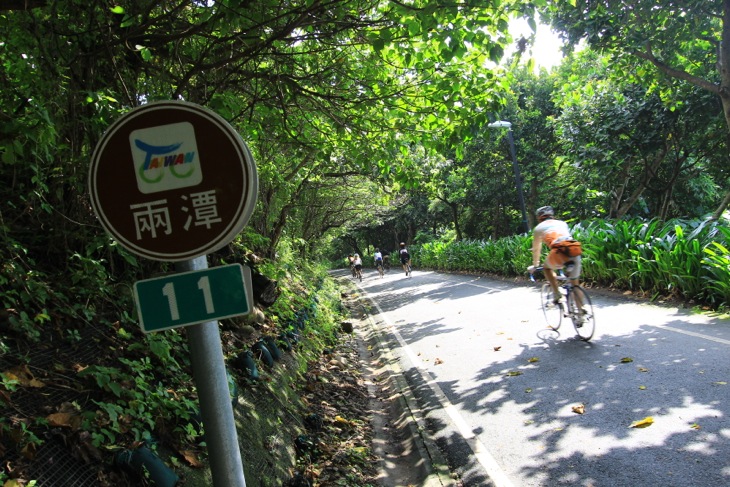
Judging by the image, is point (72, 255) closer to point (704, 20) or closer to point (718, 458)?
point (718, 458)

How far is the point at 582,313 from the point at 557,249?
99cm

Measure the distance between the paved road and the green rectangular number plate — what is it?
2956 millimetres

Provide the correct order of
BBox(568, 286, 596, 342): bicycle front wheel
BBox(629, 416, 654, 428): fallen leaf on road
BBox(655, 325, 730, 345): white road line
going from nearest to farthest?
BBox(629, 416, 654, 428): fallen leaf on road, BBox(655, 325, 730, 345): white road line, BBox(568, 286, 596, 342): bicycle front wheel

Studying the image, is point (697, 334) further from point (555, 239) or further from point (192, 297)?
point (192, 297)

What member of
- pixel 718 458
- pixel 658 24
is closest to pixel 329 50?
pixel 718 458

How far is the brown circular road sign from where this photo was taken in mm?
1919

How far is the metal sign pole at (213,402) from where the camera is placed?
2.01m

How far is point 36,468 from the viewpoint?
2.57 meters

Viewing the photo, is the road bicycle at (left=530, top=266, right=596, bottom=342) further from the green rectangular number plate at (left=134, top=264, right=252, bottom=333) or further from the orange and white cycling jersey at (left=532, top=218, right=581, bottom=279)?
the green rectangular number plate at (left=134, top=264, right=252, bottom=333)

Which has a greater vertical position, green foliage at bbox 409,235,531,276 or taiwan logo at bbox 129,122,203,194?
taiwan logo at bbox 129,122,203,194

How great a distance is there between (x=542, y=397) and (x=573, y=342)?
2.25 m

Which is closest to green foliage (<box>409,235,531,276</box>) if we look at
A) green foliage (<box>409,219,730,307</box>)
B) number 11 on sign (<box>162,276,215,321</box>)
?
green foliage (<box>409,219,730,307</box>)

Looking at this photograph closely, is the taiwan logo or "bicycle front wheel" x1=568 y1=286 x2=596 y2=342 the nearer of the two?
the taiwan logo

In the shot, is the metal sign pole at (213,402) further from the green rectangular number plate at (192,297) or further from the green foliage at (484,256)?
the green foliage at (484,256)
